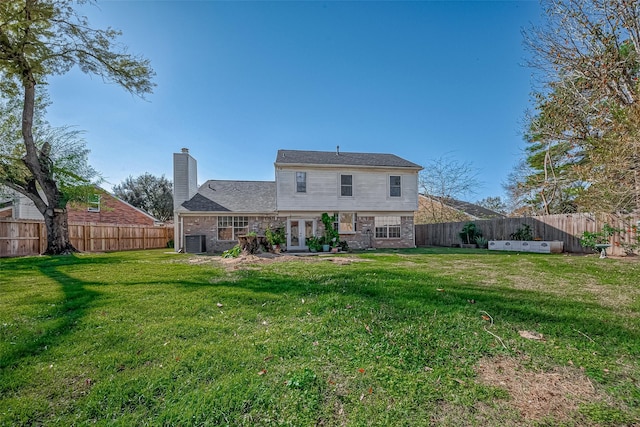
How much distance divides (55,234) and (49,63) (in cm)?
782

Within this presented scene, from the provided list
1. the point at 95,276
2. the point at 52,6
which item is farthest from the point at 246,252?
the point at 52,6

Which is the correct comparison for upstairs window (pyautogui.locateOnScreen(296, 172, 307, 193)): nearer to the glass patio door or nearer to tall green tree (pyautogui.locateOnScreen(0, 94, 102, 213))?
the glass patio door

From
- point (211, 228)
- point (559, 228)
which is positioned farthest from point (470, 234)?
point (211, 228)

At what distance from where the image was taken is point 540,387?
7.74 ft

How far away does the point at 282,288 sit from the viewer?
5270mm

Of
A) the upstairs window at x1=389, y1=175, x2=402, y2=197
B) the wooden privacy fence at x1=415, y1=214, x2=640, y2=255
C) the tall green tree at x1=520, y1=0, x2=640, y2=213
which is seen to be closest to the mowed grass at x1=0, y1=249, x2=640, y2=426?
the tall green tree at x1=520, y1=0, x2=640, y2=213

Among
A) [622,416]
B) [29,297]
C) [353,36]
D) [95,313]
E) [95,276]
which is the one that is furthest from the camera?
[353,36]

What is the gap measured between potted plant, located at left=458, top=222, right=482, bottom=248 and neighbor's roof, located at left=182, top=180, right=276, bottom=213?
11.1 meters

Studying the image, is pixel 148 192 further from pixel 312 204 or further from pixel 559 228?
pixel 559 228

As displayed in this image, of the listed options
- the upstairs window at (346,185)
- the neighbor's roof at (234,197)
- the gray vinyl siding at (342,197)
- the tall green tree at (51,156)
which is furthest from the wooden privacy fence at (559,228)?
the tall green tree at (51,156)

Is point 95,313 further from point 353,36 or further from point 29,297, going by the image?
point 353,36

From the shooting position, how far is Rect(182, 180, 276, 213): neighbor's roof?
15648 millimetres

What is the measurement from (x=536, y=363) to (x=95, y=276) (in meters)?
8.29

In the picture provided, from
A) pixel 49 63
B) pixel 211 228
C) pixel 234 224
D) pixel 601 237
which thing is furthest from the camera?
pixel 234 224
